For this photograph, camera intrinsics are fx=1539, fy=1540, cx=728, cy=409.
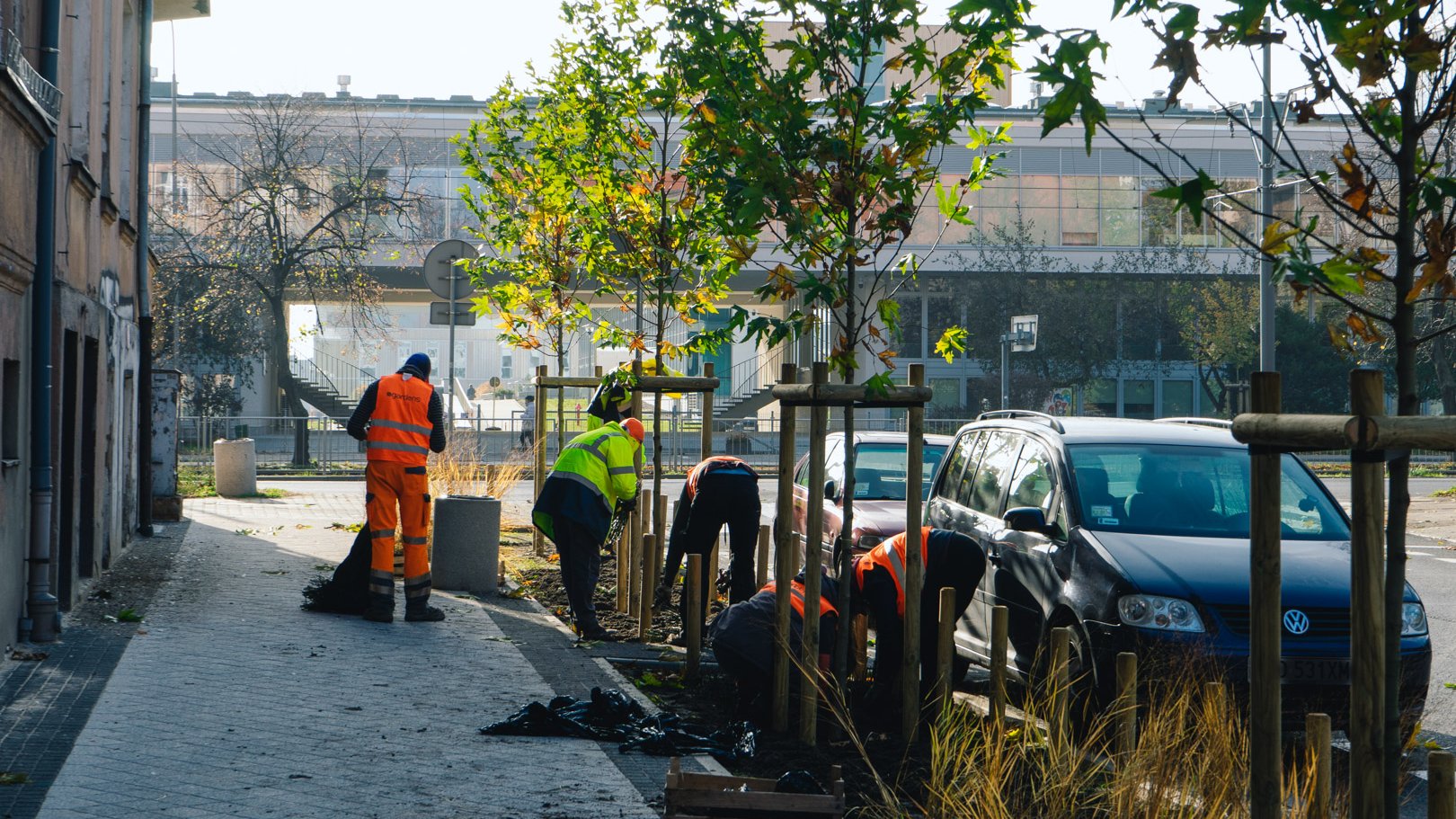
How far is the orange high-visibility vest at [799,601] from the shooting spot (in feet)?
23.3

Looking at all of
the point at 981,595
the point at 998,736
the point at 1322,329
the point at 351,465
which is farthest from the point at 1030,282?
the point at 998,736

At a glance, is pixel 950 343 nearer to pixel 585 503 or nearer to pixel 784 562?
pixel 784 562

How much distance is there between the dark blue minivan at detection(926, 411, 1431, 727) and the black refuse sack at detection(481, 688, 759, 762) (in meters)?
1.34

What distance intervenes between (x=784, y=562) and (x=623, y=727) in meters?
1.23

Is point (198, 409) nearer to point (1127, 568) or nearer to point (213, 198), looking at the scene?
point (213, 198)

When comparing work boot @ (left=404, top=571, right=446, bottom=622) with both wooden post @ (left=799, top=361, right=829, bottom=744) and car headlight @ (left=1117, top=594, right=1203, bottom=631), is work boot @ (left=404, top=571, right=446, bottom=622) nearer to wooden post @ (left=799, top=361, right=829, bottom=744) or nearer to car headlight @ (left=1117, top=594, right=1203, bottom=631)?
wooden post @ (left=799, top=361, right=829, bottom=744)

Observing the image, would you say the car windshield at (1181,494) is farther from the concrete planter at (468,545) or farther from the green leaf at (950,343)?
the concrete planter at (468,545)

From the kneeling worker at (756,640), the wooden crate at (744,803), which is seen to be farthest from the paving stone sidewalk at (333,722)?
the wooden crate at (744,803)

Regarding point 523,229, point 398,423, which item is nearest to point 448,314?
point 523,229

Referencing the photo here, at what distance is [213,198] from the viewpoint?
119ft

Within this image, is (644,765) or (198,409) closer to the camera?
(644,765)

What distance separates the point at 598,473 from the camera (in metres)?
9.86

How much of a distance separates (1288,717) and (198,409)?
A: 38.4 m

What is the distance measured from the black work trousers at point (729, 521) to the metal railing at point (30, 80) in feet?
14.8
